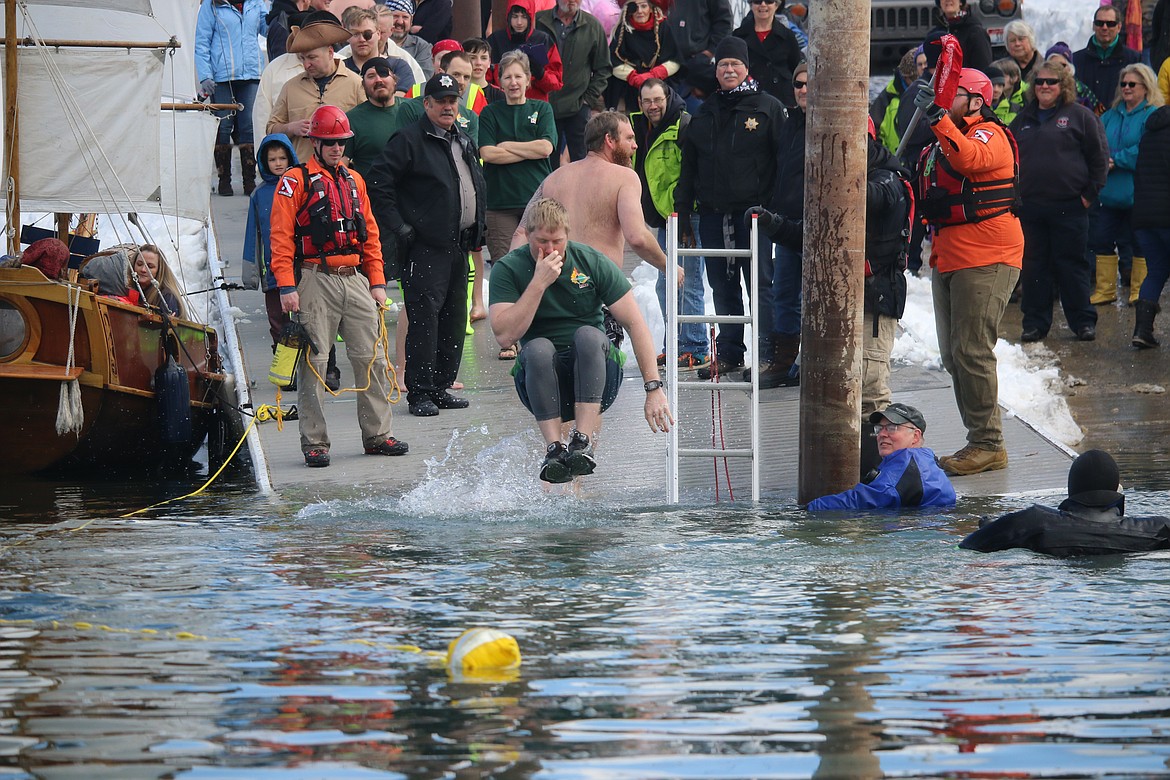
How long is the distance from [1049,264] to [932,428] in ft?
12.7

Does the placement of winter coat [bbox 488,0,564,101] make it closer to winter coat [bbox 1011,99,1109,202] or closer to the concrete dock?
the concrete dock

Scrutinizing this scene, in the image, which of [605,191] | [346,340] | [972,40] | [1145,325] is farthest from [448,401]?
[972,40]

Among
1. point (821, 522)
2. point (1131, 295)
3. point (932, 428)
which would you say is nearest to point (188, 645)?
point (821, 522)

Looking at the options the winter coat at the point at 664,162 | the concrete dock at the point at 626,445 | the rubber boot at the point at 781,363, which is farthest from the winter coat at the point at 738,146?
the concrete dock at the point at 626,445

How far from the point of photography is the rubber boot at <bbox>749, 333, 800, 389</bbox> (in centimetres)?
1200

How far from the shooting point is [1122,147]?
14.4 metres

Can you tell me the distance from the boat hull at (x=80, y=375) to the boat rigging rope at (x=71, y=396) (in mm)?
19

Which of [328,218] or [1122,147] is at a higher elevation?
[1122,147]

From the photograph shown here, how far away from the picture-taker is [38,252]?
1130 cm

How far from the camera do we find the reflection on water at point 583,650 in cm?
479

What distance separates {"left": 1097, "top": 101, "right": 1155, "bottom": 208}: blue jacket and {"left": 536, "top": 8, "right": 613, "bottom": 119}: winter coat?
14.5ft

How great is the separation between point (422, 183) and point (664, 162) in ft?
6.90

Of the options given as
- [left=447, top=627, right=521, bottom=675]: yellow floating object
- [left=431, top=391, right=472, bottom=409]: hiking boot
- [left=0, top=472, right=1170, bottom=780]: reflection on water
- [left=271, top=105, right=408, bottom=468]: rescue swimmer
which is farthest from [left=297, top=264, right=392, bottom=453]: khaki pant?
[left=447, top=627, right=521, bottom=675]: yellow floating object

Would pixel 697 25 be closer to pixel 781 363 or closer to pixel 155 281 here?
pixel 781 363
